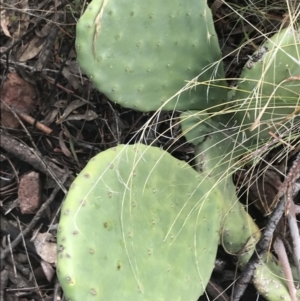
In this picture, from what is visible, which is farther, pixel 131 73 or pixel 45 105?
pixel 45 105

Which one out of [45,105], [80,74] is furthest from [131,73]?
[45,105]

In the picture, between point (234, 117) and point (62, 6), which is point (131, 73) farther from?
point (62, 6)

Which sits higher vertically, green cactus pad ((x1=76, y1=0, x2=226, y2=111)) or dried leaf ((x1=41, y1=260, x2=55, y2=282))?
green cactus pad ((x1=76, y1=0, x2=226, y2=111))

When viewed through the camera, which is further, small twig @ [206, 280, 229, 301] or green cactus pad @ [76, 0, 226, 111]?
small twig @ [206, 280, 229, 301]

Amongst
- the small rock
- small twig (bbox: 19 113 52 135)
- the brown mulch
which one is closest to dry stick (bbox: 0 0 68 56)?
the brown mulch

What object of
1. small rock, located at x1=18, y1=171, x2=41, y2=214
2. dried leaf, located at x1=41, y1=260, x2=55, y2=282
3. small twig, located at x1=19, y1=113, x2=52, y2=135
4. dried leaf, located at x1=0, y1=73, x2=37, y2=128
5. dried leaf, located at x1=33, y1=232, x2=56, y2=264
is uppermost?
dried leaf, located at x1=0, y1=73, x2=37, y2=128

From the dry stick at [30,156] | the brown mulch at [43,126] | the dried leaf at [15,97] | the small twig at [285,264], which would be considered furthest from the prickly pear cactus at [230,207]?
the dried leaf at [15,97]

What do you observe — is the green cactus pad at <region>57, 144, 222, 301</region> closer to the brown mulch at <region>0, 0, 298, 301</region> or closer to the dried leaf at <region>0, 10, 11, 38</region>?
the brown mulch at <region>0, 0, 298, 301</region>
